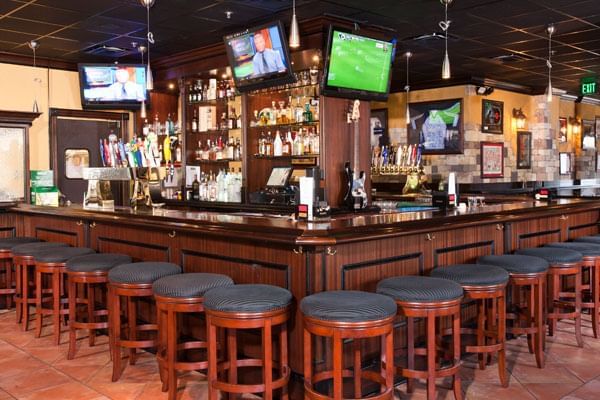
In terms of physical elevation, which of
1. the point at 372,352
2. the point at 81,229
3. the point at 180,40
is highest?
the point at 180,40

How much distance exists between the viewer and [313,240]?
3316mm

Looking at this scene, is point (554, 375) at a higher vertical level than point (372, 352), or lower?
lower

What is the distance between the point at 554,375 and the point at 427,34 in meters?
4.05

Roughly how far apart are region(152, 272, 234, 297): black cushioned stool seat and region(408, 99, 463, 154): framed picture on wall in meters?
7.24

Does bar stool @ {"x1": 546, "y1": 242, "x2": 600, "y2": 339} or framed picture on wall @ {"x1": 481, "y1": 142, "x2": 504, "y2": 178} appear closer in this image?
bar stool @ {"x1": 546, "y1": 242, "x2": 600, "y2": 339}

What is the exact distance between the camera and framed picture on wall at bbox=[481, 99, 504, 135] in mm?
10289

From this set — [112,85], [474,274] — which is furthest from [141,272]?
[112,85]

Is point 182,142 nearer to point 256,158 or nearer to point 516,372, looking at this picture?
point 256,158

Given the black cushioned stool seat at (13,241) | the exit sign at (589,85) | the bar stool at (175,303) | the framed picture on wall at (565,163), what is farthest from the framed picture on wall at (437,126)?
the bar stool at (175,303)

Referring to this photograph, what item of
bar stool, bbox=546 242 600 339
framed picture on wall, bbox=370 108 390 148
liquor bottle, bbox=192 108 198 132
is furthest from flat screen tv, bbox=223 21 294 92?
framed picture on wall, bbox=370 108 390 148

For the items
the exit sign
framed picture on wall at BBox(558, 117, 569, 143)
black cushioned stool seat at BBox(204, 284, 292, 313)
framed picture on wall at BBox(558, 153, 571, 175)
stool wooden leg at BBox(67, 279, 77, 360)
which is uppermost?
the exit sign

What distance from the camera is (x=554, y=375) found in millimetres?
4090

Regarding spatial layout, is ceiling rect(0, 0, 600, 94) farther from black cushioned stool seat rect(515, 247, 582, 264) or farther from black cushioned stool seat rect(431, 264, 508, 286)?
black cushioned stool seat rect(431, 264, 508, 286)

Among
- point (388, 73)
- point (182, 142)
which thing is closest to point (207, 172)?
point (182, 142)
